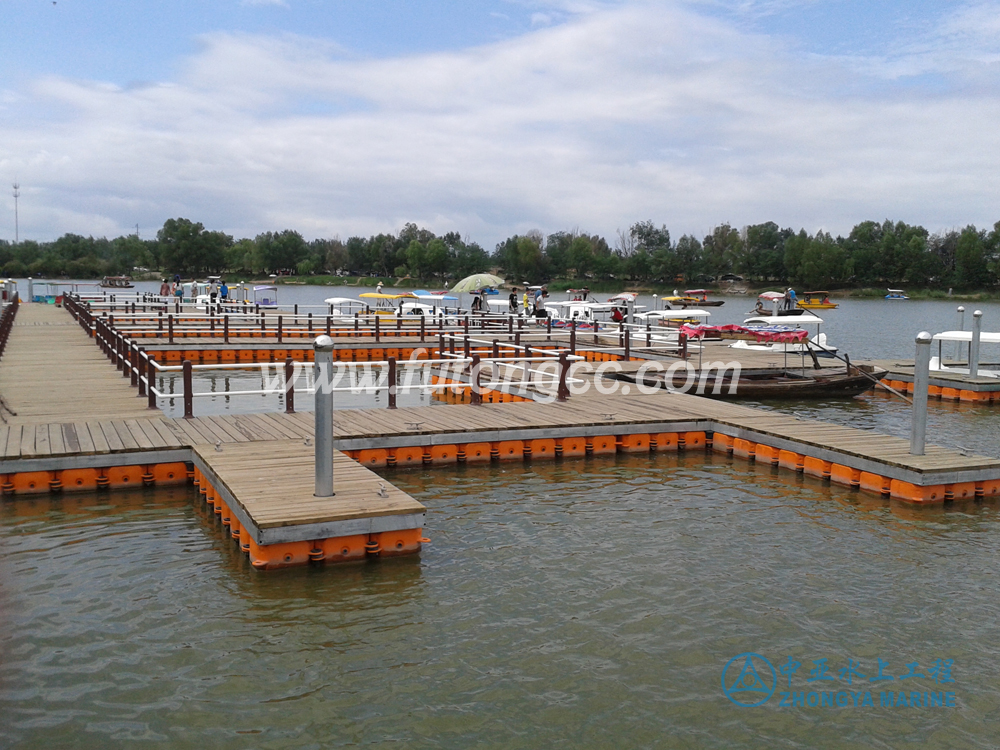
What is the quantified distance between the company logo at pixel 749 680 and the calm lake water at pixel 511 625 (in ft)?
0.21

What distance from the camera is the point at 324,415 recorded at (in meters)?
9.18

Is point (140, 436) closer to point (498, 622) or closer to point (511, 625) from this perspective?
point (498, 622)

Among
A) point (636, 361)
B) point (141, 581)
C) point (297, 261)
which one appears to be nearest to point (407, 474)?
point (141, 581)

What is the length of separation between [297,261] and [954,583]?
143834mm

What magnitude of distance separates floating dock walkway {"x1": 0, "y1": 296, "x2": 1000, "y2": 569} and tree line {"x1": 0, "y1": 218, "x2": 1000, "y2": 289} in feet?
360

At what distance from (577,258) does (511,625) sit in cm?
13159

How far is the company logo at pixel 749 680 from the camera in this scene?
6809 mm

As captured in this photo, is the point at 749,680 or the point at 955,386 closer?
the point at 749,680

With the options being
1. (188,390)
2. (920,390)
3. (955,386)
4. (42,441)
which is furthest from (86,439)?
(955,386)

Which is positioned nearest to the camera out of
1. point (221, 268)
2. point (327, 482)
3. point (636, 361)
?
point (327, 482)

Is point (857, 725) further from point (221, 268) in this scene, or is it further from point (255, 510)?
point (221, 268)

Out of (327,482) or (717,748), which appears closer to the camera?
(717,748)

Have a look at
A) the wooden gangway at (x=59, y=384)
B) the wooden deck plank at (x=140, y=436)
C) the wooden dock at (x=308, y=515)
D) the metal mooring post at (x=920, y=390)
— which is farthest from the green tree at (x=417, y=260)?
the wooden dock at (x=308, y=515)

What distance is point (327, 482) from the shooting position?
9.65m
